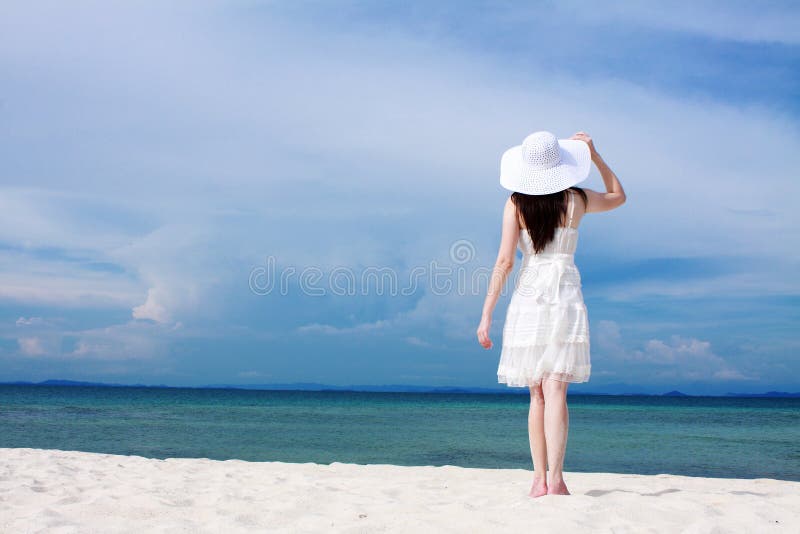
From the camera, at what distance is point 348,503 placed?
4.26m

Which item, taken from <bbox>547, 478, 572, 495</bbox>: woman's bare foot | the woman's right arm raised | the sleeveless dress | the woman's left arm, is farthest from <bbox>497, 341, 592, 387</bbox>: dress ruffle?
the woman's right arm raised

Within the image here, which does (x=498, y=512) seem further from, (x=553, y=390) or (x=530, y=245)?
(x=530, y=245)

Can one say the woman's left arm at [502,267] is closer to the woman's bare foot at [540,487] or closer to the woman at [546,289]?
the woman at [546,289]

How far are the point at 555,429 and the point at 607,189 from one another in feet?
5.10

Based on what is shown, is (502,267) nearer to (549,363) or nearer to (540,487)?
(549,363)

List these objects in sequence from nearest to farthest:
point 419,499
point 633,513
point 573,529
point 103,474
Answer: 1. point 573,529
2. point 633,513
3. point 419,499
4. point 103,474

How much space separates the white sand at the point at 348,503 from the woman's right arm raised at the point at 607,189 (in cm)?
174

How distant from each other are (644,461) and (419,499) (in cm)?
942

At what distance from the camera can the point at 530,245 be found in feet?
13.3

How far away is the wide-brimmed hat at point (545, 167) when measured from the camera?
12.9ft

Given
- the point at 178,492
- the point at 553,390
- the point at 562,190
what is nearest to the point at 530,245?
the point at 562,190

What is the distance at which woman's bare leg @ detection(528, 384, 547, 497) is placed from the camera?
4.01 metres

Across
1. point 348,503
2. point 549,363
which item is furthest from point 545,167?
point 348,503

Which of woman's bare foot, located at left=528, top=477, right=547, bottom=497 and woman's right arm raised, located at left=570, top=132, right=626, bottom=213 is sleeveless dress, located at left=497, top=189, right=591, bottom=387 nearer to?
woman's right arm raised, located at left=570, top=132, right=626, bottom=213
